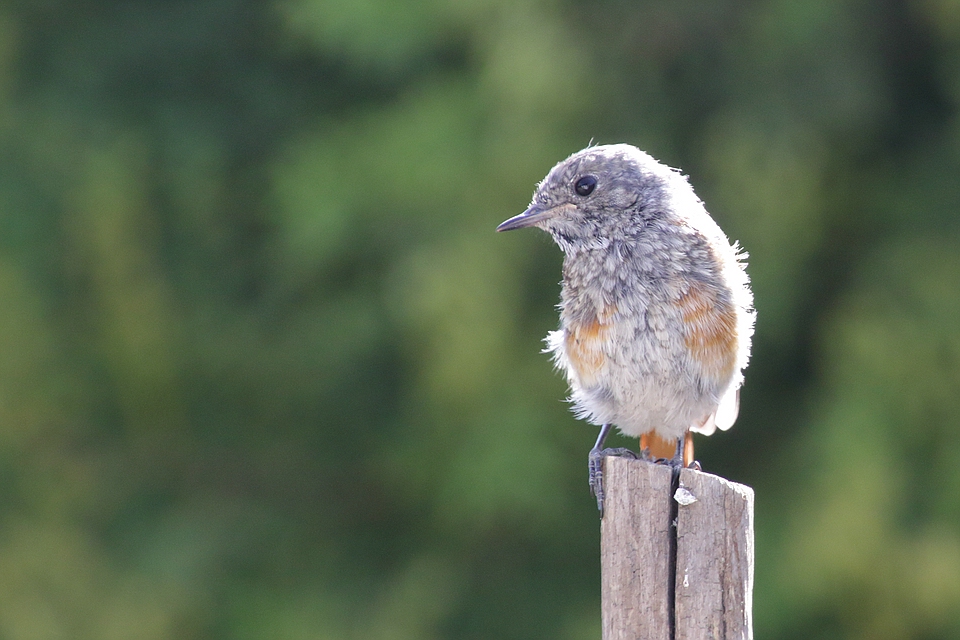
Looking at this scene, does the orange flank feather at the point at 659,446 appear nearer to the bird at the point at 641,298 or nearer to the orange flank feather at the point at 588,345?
the bird at the point at 641,298

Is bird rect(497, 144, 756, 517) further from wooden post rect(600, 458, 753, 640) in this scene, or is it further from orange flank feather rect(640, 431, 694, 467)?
wooden post rect(600, 458, 753, 640)

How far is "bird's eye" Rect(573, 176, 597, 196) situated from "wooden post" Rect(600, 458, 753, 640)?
130 cm

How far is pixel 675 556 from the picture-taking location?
2.95 metres

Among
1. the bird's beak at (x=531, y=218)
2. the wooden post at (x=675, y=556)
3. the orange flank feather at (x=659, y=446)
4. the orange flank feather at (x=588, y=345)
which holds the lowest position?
the wooden post at (x=675, y=556)

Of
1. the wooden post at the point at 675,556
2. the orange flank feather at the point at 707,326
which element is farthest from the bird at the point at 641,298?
the wooden post at the point at 675,556

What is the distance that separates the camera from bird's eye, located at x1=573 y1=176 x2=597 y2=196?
4035 mm

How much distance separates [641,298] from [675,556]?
1095 mm

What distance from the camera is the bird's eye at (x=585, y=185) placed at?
404cm

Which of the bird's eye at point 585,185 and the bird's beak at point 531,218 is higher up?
the bird's eye at point 585,185

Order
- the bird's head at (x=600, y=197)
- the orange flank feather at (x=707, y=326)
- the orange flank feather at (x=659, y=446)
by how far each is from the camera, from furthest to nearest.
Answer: the orange flank feather at (x=659, y=446) < the bird's head at (x=600, y=197) < the orange flank feather at (x=707, y=326)

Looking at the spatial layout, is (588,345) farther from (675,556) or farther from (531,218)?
(675,556)

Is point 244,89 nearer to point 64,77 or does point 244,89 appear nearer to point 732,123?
point 64,77

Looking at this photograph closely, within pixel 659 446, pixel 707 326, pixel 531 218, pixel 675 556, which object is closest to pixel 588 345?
pixel 707 326

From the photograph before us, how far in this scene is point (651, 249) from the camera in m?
3.85
